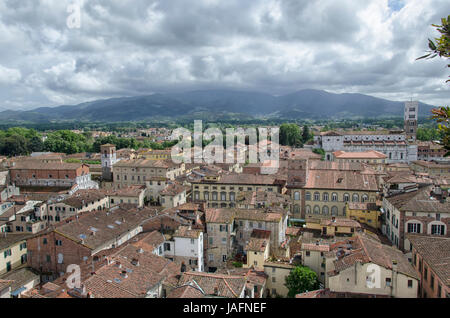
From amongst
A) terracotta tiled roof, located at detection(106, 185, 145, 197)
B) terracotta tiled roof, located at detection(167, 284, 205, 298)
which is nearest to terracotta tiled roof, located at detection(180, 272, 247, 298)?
terracotta tiled roof, located at detection(167, 284, 205, 298)

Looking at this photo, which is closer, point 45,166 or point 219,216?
point 219,216

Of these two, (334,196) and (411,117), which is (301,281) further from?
(411,117)

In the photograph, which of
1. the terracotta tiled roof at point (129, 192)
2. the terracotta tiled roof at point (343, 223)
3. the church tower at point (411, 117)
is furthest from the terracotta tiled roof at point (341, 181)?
the church tower at point (411, 117)

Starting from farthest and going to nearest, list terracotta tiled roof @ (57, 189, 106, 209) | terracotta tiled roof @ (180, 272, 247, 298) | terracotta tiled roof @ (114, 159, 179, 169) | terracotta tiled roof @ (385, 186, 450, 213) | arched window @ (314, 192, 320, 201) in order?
terracotta tiled roof @ (114, 159, 179, 169), arched window @ (314, 192, 320, 201), terracotta tiled roof @ (57, 189, 106, 209), terracotta tiled roof @ (385, 186, 450, 213), terracotta tiled roof @ (180, 272, 247, 298)

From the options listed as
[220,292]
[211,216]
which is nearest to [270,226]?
[211,216]

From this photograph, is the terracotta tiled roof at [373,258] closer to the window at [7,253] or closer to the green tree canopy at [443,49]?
the green tree canopy at [443,49]

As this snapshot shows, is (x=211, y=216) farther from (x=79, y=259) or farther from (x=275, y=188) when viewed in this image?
(x=275, y=188)

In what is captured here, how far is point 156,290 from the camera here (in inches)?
696

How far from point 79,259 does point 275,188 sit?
77.3 ft

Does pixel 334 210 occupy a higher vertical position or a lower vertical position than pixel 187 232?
lower

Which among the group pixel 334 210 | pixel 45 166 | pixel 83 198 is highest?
pixel 45 166

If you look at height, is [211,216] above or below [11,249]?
above

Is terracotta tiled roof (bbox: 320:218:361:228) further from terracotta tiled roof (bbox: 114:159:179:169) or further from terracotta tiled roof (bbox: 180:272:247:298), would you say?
terracotta tiled roof (bbox: 114:159:179:169)

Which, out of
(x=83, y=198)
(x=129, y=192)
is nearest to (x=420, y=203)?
(x=129, y=192)
